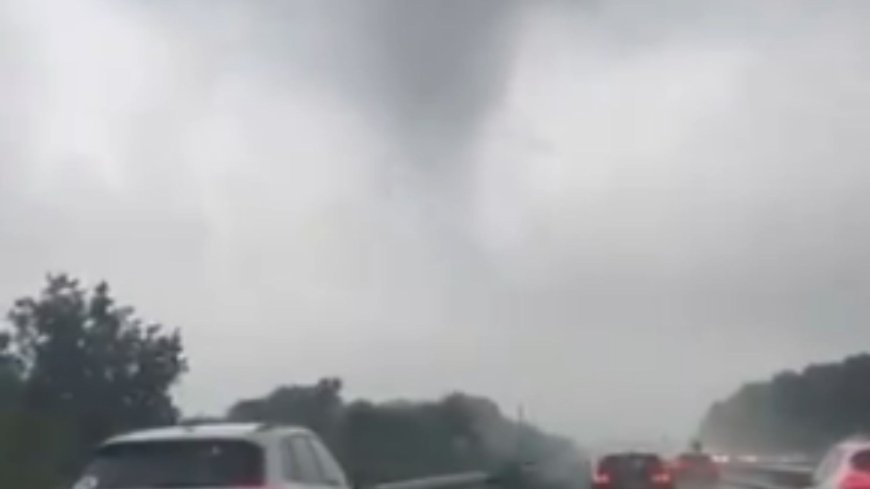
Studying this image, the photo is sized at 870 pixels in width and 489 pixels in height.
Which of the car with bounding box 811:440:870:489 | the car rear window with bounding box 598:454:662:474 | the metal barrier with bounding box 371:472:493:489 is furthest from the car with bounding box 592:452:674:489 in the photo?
the car with bounding box 811:440:870:489

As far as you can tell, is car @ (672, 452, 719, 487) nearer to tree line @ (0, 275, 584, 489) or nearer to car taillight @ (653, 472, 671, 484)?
tree line @ (0, 275, 584, 489)

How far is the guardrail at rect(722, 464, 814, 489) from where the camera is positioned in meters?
80.6

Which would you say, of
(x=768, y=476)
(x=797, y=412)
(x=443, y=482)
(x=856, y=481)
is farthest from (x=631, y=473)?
(x=797, y=412)

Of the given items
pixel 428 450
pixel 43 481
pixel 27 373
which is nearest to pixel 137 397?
pixel 27 373

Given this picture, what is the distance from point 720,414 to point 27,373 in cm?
12408

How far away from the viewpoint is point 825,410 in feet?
470

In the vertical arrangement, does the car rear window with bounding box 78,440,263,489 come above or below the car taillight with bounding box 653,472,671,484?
below

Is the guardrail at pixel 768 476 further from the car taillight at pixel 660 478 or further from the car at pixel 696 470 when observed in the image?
the car taillight at pixel 660 478

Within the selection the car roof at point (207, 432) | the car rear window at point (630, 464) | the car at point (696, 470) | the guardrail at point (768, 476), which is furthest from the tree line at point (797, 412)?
the car roof at point (207, 432)

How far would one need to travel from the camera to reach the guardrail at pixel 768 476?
265 ft

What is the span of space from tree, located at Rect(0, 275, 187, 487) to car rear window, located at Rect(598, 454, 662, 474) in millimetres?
10996

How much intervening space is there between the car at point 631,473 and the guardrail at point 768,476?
1585 centimetres

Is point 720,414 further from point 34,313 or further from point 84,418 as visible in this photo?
point 84,418

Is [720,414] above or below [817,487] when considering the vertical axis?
above
